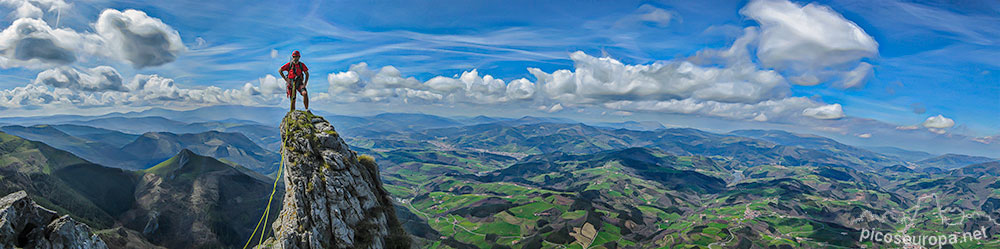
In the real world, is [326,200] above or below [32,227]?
below

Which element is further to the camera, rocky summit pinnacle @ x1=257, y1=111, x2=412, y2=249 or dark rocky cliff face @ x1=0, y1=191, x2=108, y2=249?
rocky summit pinnacle @ x1=257, y1=111, x2=412, y2=249

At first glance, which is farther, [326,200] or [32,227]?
[326,200]

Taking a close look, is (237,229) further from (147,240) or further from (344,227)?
(344,227)

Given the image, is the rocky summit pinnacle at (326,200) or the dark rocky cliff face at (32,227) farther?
the rocky summit pinnacle at (326,200)
